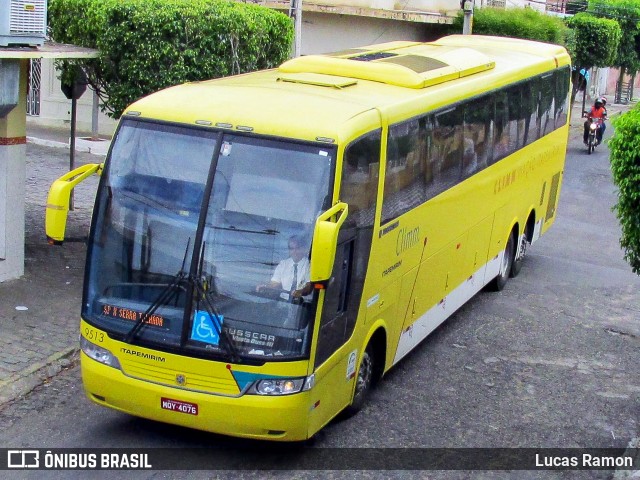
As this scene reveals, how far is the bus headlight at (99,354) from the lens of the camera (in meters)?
7.48

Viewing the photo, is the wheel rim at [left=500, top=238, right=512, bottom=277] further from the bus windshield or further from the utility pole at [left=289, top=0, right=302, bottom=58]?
the bus windshield

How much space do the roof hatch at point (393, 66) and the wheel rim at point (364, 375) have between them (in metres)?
2.61

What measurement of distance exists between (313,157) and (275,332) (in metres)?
1.35

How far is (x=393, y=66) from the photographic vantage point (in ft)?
31.8

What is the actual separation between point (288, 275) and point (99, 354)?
1.70m

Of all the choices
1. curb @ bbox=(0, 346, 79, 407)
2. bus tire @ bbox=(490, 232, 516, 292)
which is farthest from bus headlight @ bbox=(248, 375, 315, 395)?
bus tire @ bbox=(490, 232, 516, 292)

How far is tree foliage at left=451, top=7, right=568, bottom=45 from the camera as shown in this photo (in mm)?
29531

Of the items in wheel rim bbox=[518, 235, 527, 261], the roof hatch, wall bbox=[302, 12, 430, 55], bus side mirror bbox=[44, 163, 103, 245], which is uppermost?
the roof hatch

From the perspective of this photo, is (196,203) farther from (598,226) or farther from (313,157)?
(598,226)

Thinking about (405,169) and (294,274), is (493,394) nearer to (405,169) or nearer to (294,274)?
(405,169)

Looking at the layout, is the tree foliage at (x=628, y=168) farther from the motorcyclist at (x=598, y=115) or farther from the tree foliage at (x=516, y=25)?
the tree foliage at (x=516, y=25)

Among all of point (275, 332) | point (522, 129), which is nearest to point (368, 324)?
point (275, 332)

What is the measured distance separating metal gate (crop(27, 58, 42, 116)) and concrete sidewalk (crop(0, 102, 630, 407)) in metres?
7.89

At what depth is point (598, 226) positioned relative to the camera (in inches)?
784
